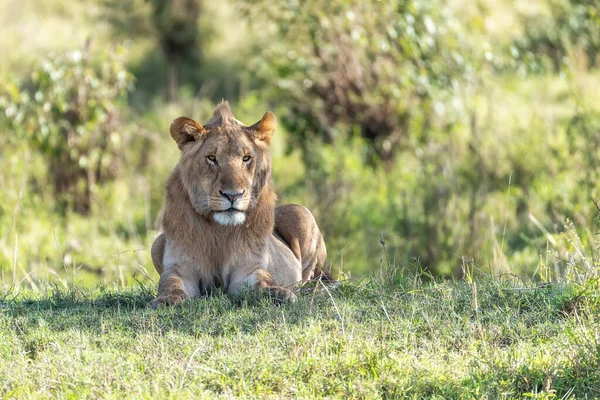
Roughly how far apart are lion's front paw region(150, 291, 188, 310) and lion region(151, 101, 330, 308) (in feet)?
0.11

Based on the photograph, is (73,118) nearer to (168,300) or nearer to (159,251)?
(159,251)

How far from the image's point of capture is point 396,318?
463 centimetres

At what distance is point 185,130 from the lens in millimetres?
5422

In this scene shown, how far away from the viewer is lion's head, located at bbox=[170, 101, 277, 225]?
520 cm

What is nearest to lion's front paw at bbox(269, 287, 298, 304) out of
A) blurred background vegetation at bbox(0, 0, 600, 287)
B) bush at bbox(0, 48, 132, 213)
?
blurred background vegetation at bbox(0, 0, 600, 287)

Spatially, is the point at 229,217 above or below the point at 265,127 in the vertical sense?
below

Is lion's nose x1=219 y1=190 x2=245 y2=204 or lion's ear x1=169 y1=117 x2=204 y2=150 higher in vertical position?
lion's ear x1=169 y1=117 x2=204 y2=150

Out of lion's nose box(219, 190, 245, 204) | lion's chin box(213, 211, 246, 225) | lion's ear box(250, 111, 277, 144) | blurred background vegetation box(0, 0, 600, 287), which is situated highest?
lion's ear box(250, 111, 277, 144)

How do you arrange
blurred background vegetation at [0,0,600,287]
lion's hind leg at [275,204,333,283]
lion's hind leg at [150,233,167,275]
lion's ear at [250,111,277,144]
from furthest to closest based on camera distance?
1. blurred background vegetation at [0,0,600,287]
2. lion's hind leg at [275,204,333,283]
3. lion's hind leg at [150,233,167,275]
4. lion's ear at [250,111,277,144]

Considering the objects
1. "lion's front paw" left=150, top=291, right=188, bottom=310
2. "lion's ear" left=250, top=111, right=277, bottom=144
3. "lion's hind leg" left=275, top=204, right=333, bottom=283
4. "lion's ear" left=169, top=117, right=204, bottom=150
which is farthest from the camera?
"lion's hind leg" left=275, top=204, right=333, bottom=283

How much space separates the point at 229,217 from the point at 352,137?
8.43 metres

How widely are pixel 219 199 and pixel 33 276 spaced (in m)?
4.75

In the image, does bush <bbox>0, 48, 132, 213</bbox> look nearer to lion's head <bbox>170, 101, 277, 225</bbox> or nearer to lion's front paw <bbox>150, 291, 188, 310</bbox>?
lion's head <bbox>170, 101, 277, 225</bbox>

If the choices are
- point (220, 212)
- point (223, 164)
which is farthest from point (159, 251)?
point (223, 164)
